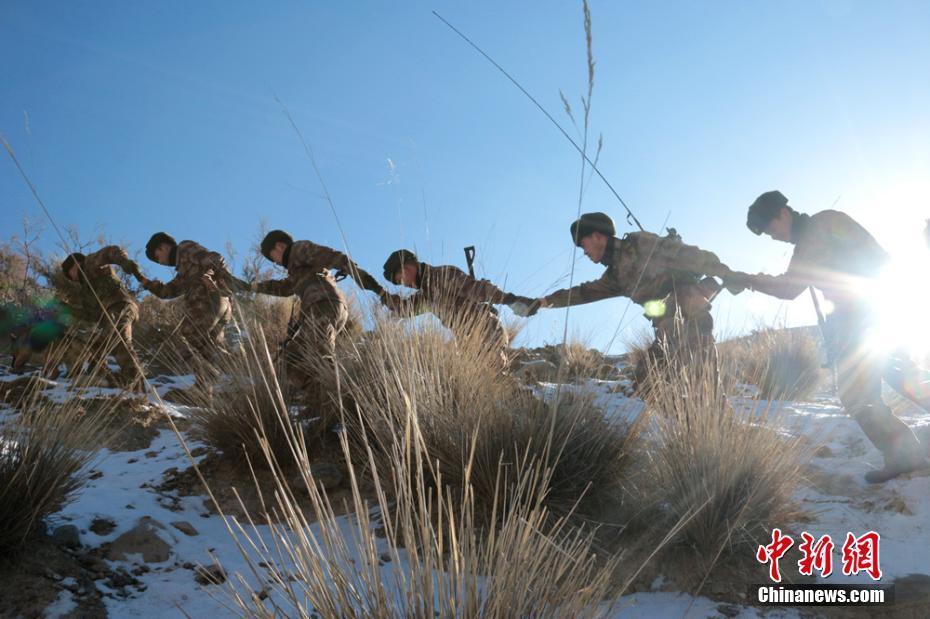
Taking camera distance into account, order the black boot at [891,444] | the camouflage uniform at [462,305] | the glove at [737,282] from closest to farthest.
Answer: the black boot at [891,444], the camouflage uniform at [462,305], the glove at [737,282]

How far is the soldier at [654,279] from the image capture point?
16.2 ft

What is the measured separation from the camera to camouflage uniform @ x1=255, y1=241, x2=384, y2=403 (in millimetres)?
4402

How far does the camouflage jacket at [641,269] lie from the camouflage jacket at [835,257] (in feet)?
3.12

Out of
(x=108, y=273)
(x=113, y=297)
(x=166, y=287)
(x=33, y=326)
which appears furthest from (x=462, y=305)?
(x=33, y=326)

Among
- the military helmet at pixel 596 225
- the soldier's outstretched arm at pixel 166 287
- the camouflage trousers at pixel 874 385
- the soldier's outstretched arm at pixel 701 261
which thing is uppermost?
the military helmet at pixel 596 225

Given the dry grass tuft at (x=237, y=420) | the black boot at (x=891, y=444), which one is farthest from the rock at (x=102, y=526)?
Answer: the black boot at (x=891, y=444)

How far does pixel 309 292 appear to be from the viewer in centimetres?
552

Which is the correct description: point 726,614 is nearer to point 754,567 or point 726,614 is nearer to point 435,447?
point 754,567

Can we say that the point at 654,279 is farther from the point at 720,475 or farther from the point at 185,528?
the point at 185,528

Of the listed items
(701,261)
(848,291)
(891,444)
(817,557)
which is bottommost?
(817,557)

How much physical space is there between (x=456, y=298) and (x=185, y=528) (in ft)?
9.61

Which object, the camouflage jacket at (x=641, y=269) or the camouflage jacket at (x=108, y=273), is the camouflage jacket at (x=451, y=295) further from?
the camouflage jacket at (x=108, y=273)

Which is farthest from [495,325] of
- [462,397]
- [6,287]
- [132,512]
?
[6,287]

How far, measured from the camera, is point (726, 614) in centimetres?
218
